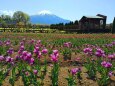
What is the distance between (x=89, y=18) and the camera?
5925 centimetres

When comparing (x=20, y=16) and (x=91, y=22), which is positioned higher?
(x=20, y=16)

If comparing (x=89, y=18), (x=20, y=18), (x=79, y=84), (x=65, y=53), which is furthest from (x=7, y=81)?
(x=20, y=18)

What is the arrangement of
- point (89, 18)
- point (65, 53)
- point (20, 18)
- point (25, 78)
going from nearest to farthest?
point (25, 78), point (65, 53), point (89, 18), point (20, 18)

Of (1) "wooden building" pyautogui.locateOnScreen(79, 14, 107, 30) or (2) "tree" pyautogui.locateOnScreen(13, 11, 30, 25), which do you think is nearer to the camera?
(1) "wooden building" pyautogui.locateOnScreen(79, 14, 107, 30)

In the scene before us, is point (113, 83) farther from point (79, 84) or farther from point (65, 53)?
point (65, 53)

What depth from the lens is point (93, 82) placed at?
362 inches

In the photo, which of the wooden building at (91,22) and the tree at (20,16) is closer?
the wooden building at (91,22)

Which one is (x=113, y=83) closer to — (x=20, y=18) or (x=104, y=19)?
(x=104, y=19)

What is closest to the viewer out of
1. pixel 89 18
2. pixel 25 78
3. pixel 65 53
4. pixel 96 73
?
pixel 25 78

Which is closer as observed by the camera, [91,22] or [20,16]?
[91,22]

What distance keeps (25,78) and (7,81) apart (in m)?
0.89

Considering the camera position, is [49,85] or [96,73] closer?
[49,85]

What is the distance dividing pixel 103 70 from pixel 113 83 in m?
0.59

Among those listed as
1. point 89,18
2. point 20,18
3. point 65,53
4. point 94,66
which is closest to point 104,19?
point 89,18
